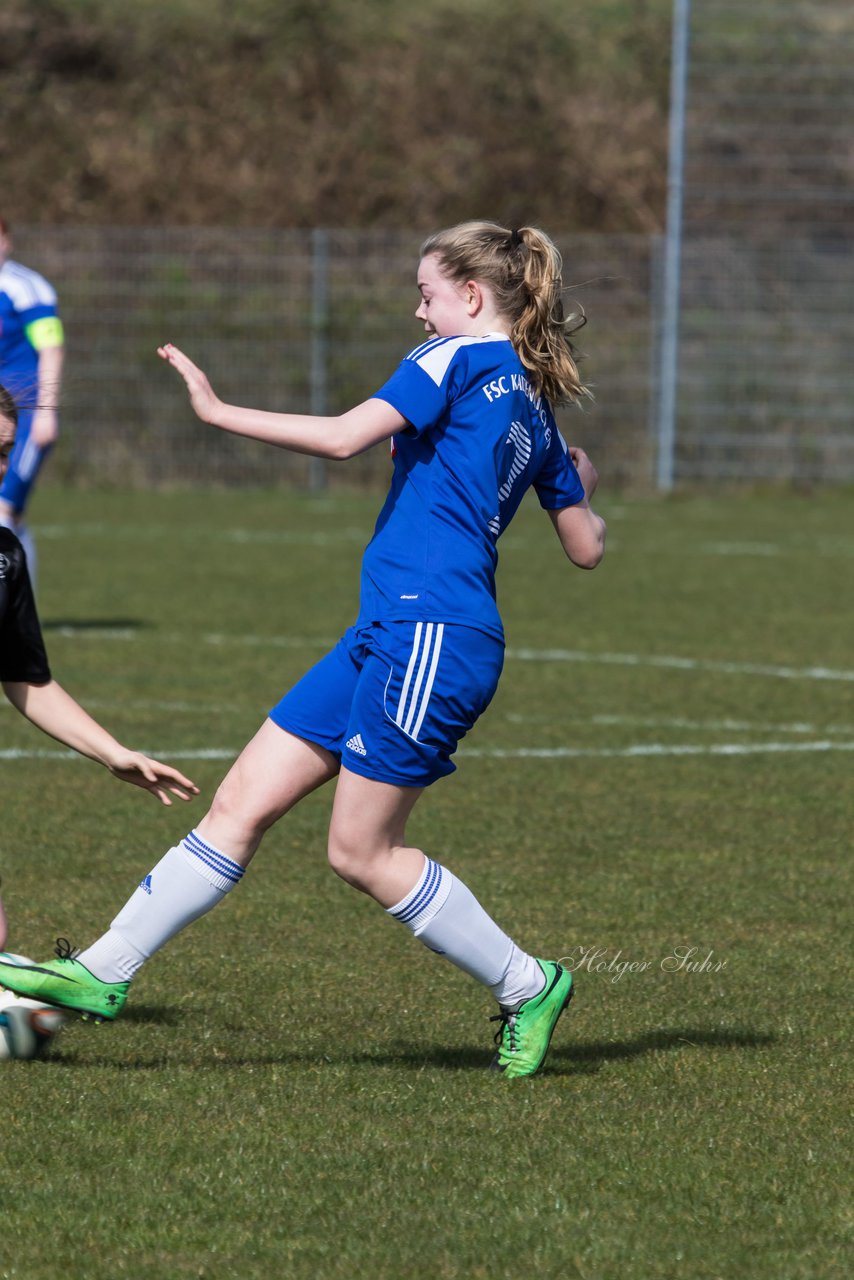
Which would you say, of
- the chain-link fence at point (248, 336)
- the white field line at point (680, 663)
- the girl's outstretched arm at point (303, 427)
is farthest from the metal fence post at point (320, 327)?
the girl's outstretched arm at point (303, 427)

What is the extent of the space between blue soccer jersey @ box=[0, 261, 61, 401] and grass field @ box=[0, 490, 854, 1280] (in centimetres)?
155

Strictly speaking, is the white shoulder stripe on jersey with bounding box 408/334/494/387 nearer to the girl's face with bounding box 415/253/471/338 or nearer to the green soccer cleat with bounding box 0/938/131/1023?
the girl's face with bounding box 415/253/471/338

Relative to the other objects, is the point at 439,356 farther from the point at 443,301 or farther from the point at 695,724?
the point at 695,724

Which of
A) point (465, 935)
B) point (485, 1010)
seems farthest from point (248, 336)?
point (465, 935)

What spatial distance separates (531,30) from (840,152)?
7.12 meters

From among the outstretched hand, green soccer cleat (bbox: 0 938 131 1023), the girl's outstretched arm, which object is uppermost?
the girl's outstretched arm

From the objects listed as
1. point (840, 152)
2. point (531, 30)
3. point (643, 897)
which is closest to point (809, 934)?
point (643, 897)

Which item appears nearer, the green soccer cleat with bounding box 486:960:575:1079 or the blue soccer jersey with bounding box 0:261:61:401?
the green soccer cleat with bounding box 486:960:575:1079

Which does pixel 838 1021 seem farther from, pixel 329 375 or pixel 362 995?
pixel 329 375

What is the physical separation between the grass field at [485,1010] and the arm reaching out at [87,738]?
23.6 inches

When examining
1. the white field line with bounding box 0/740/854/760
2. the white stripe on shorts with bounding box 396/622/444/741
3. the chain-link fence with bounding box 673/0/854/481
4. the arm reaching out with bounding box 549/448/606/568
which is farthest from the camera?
the chain-link fence with bounding box 673/0/854/481

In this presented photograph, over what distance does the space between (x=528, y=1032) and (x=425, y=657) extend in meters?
0.87

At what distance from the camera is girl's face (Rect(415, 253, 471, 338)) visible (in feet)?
14.6

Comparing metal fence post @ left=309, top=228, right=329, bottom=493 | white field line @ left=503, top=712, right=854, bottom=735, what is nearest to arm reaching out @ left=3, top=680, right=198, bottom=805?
white field line @ left=503, top=712, right=854, bottom=735
